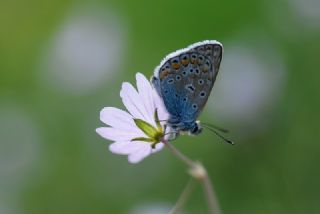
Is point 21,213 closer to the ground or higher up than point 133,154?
closer to the ground

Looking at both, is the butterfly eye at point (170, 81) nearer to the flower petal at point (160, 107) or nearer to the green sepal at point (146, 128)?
the flower petal at point (160, 107)

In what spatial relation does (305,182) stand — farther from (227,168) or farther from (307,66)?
(307,66)

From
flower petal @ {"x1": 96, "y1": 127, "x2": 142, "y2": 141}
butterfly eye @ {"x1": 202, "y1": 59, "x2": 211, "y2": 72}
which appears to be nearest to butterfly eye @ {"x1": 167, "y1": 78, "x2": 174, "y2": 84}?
butterfly eye @ {"x1": 202, "y1": 59, "x2": 211, "y2": 72}

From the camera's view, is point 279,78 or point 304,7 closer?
point 279,78

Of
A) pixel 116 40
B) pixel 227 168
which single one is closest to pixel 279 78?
pixel 227 168

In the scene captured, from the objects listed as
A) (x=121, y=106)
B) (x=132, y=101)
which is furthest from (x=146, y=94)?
(x=121, y=106)

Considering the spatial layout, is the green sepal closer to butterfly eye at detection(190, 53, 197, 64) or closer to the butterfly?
the butterfly

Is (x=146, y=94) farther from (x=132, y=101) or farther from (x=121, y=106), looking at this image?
(x=121, y=106)

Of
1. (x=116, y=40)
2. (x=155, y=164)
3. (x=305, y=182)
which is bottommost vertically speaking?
(x=305, y=182)
